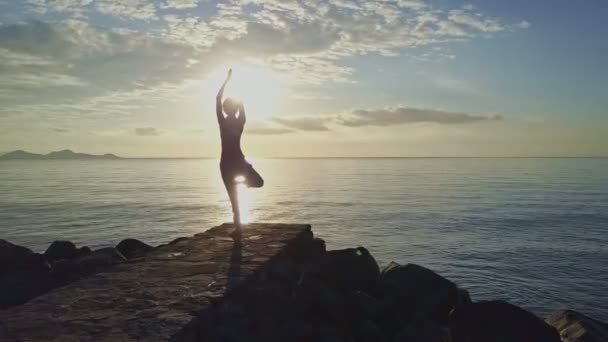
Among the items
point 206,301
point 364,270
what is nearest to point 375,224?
point 364,270

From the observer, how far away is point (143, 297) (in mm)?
5109

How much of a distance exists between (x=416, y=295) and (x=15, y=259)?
28.2 feet

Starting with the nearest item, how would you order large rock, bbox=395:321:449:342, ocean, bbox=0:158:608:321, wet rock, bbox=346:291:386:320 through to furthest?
large rock, bbox=395:321:449:342
wet rock, bbox=346:291:386:320
ocean, bbox=0:158:608:321

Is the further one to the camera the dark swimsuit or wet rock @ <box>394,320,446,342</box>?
the dark swimsuit

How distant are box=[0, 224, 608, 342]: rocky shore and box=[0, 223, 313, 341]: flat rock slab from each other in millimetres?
15

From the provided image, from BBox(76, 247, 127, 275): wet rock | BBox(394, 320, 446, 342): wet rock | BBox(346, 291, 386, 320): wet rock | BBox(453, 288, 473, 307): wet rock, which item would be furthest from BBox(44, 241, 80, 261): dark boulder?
BBox(453, 288, 473, 307): wet rock

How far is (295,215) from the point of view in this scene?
30.3 m

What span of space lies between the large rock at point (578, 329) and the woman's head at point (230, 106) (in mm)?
6610

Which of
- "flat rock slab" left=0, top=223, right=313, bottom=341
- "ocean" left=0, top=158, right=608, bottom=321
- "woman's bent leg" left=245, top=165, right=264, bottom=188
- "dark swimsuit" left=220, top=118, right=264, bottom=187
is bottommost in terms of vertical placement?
"ocean" left=0, top=158, right=608, bottom=321

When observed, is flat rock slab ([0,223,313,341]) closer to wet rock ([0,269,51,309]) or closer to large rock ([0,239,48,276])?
wet rock ([0,269,51,309])

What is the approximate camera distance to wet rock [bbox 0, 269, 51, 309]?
7648mm

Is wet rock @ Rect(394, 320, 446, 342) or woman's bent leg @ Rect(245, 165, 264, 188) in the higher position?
woman's bent leg @ Rect(245, 165, 264, 188)

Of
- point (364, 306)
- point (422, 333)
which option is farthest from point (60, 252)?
point (422, 333)

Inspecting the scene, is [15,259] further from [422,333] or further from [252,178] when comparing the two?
[422,333]
